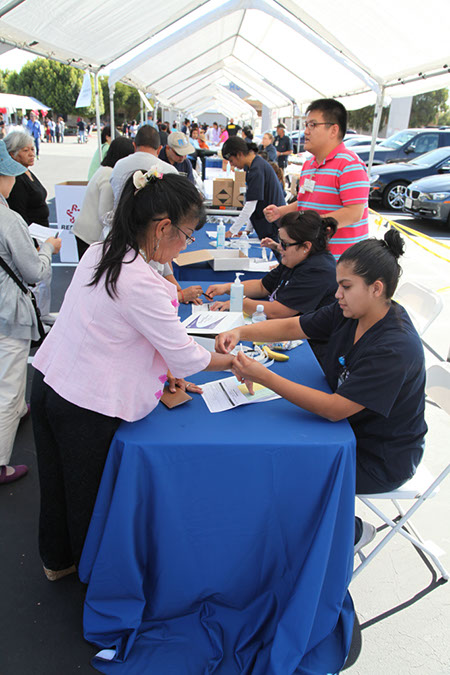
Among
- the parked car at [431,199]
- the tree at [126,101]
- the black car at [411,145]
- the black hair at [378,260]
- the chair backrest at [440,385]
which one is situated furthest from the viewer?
the tree at [126,101]

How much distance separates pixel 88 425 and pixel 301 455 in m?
0.66

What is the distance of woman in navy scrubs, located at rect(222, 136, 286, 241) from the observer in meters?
4.11

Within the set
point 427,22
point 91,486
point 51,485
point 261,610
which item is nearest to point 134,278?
point 91,486

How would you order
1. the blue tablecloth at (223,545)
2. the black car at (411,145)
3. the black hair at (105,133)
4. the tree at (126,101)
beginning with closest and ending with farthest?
the blue tablecloth at (223,545) < the black hair at (105,133) < the black car at (411,145) < the tree at (126,101)

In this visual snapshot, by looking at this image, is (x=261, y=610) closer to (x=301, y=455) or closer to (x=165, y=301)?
(x=301, y=455)

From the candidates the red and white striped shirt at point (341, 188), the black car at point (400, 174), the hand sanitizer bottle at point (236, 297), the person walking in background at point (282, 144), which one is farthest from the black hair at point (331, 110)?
the person walking in background at point (282, 144)

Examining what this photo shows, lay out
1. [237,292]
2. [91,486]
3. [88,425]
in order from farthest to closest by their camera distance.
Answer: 1. [237,292]
2. [91,486]
3. [88,425]

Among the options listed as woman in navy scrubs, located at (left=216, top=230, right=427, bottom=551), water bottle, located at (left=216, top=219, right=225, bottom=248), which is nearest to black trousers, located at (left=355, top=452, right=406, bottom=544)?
woman in navy scrubs, located at (left=216, top=230, right=427, bottom=551)

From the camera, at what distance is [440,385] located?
1.82 metres

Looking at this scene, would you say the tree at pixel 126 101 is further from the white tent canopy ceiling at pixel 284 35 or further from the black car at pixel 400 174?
the black car at pixel 400 174

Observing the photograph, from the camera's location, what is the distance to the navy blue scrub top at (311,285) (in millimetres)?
2385

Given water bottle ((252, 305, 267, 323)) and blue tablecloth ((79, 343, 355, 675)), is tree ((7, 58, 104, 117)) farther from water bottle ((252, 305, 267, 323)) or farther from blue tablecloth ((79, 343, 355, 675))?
blue tablecloth ((79, 343, 355, 675))

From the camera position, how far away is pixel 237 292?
2.47 metres

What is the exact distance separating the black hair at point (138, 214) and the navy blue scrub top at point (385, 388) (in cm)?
75
